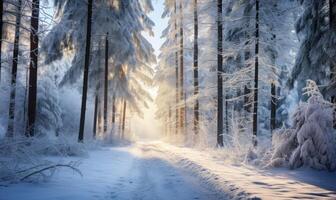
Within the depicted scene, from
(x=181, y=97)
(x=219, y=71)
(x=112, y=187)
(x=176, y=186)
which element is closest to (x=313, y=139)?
(x=176, y=186)

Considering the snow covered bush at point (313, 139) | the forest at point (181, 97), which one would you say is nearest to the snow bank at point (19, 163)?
the forest at point (181, 97)

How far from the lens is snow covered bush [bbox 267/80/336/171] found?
28.0 ft

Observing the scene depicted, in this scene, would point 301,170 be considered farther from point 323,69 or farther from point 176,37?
point 176,37

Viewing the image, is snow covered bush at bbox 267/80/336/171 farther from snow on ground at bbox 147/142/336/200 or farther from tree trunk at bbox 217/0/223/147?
tree trunk at bbox 217/0/223/147

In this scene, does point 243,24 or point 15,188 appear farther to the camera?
point 243,24

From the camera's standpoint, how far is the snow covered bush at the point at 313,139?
8539 millimetres

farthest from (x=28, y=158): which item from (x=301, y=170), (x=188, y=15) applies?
(x=188, y=15)

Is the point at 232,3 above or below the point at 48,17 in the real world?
above

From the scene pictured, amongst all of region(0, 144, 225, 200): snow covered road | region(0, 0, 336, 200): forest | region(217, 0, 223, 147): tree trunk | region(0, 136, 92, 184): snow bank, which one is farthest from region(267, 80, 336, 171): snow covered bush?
region(217, 0, 223, 147): tree trunk

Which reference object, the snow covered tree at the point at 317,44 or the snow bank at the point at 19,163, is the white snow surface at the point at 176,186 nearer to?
the snow bank at the point at 19,163

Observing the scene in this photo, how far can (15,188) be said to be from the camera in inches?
230

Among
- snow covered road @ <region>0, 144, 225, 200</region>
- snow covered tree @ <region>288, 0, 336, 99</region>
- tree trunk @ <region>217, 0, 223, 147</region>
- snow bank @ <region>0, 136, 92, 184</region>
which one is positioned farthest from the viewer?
tree trunk @ <region>217, 0, 223, 147</region>

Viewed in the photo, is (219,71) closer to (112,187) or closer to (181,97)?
(112,187)

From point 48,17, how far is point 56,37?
39.1 ft
